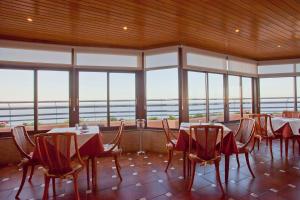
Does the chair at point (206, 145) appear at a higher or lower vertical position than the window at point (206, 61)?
lower

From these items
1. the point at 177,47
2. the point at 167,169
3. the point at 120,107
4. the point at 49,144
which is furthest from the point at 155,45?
the point at 49,144

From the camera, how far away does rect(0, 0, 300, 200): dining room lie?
2886mm

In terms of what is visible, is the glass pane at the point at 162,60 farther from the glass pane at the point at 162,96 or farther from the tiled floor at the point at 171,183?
the tiled floor at the point at 171,183

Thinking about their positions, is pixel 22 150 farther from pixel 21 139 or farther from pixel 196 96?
pixel 196 96

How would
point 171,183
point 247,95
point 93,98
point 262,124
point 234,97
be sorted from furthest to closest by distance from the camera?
1. point 247,95
2. point 234,97
3. point 93,98
4. point 262,124
5. point 171,183

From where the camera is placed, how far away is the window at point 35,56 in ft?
14.1

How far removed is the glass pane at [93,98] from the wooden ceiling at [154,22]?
815mm

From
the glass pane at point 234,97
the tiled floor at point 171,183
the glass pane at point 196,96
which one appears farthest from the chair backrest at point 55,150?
the glass pane at point 234,97

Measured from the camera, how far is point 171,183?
10.2 feet

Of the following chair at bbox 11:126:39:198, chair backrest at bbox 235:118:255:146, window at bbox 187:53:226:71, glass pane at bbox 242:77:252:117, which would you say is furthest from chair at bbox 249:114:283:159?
chair at bbox 11:126:39:198

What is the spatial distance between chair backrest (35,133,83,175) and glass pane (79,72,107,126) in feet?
8.57

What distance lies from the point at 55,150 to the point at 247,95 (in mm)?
6210

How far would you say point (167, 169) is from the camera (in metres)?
3.75

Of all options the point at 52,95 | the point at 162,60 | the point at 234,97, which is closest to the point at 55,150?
the point at 52,95
